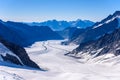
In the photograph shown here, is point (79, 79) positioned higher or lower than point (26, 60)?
lower

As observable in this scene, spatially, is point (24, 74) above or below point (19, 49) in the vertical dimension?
below

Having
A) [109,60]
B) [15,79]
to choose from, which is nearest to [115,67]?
[109,60]

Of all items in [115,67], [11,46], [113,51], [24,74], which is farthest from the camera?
[113,51]

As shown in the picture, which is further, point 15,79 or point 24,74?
point 24,74

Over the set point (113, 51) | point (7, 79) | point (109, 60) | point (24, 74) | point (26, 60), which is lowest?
point (7, 79)

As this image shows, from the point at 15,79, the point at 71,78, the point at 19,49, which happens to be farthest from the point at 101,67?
the point at 15,79

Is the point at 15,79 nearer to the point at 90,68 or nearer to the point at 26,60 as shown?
the point at 26,60

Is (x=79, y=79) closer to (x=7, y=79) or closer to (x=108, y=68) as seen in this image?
(x=7, y=79)

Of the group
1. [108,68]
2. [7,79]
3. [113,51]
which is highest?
[113,51]

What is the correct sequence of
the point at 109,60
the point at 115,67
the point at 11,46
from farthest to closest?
the point at 109,60, the point at 115,67, the point at 11,46
